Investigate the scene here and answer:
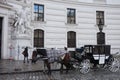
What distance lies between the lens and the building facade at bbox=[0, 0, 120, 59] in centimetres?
2519

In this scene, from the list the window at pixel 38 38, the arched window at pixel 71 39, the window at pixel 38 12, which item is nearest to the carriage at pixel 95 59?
the window at pixel 38 38

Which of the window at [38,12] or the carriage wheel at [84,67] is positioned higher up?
the window at [38,12]

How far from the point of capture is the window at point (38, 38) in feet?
94.1

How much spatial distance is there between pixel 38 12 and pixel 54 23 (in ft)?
7.92

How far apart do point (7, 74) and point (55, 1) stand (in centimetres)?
1705

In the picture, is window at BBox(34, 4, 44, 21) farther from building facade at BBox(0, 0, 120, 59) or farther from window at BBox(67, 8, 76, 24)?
window at BBox(67, 8, 76, 24)

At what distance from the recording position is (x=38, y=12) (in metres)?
29.3

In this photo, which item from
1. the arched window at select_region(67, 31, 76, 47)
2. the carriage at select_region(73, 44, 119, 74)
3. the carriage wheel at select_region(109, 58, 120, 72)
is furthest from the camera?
the arched window at select_region(67, 31, 76, 47)

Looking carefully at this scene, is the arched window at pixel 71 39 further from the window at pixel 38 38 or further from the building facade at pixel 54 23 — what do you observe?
the window at pixel 38 38

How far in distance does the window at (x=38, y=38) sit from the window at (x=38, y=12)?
1.43 m

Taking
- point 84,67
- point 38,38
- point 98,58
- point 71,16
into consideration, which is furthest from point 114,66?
point 71,16

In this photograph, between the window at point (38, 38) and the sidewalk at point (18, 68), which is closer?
the sidewalk at point (18, 68)

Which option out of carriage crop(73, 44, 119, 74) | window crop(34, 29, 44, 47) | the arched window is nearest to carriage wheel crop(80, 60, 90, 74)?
carriage crop(73, 44, 119, 74)

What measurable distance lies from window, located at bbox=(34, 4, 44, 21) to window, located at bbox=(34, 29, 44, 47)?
1.43 metres
